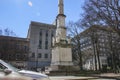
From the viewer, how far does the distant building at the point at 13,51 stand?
41803 mm

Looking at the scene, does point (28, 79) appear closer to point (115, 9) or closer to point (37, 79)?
point (37, 79)

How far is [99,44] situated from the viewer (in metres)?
38.8

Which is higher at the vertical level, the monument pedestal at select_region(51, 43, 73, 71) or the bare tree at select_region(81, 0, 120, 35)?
the bare tree at select_region(81, 0, 120, 35)

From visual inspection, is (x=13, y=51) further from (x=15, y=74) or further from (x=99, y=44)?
(x=15, y=74)

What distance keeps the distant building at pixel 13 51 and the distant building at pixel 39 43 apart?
2659mm

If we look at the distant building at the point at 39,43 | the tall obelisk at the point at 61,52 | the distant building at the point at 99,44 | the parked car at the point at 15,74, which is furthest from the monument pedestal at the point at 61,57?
the distant building at the point at 39,43

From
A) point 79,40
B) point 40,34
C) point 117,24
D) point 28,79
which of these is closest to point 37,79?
point 28,79

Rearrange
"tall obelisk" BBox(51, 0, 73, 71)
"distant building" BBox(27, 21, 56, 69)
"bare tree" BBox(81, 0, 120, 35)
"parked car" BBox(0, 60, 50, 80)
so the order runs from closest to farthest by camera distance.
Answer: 1. "parked car" BBox(0, 60, 50, 80)
2. "bare tree" BBox(81, 0, 120, 35)
3. "tall obelisk" BBox(51, 0, 73, 71)
4. "distant building" BBox(27, 21, 56, 69)

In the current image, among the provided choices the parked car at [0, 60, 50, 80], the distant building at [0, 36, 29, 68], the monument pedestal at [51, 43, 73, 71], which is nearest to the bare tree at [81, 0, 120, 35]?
the monument pedestal at [51, 43, 73, 71]

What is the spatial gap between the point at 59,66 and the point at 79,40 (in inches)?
784

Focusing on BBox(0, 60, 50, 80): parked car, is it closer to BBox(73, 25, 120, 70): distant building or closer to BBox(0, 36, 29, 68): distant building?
BBox(73, 25, 120, 70): distant building

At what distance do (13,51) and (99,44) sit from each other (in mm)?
21632

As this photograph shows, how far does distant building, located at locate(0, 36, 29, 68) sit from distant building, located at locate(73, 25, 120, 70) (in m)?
15.8

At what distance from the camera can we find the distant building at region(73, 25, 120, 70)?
24.9 metres
